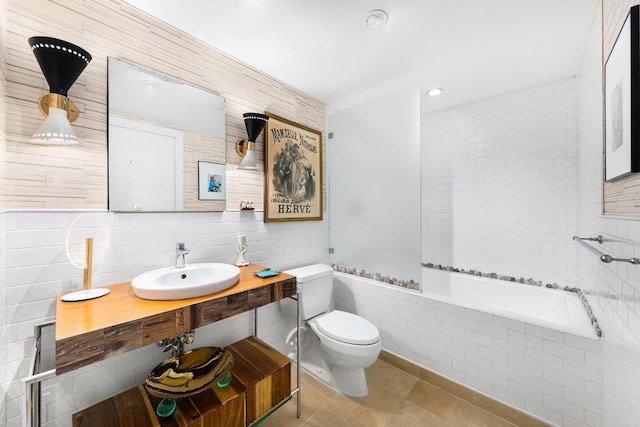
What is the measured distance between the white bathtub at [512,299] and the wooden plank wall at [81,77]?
2.29 m

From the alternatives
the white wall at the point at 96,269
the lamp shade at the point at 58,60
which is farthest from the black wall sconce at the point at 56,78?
the white wall at the point at 96,269

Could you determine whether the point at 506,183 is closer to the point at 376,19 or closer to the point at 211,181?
the point at 376,19

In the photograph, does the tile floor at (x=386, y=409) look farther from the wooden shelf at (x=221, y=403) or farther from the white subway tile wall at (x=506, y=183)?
the white subway tile wall at (x=506, y=183)

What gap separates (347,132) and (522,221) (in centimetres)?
184

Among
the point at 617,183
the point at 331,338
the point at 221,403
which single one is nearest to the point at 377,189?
the point at 331,338

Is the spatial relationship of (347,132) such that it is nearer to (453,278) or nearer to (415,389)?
(453,278)

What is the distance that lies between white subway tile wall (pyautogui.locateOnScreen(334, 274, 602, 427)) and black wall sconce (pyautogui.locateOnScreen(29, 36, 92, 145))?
7.29 ft

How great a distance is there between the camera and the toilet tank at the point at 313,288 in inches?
80.0

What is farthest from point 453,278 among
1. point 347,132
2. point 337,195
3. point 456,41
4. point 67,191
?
point 67,191

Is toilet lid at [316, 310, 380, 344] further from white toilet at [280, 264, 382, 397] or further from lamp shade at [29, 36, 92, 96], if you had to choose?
lamp shade at [29, 36, 92, 96]

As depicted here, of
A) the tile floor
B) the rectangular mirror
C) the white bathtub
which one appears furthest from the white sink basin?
the white bathtub

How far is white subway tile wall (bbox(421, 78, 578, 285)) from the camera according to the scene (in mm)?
2188

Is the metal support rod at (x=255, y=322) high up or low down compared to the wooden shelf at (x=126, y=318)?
down

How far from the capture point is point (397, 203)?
2152mm
